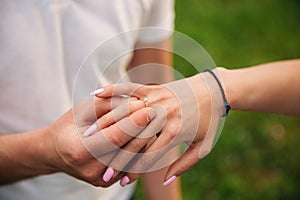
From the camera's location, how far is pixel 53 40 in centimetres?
94

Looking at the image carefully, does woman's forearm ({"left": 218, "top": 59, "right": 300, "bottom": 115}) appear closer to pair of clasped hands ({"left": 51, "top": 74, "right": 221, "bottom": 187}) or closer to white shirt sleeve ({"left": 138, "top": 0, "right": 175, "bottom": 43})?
pair of clasped hands ({"left": 51, "top": 74, "right": 221, "bottom": 187})

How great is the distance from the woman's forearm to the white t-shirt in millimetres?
204

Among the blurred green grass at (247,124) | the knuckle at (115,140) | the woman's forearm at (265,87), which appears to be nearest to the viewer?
the knuckle at (115,140)

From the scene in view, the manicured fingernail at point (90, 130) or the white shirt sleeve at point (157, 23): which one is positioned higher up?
the white shirt sleeve at point (157, 23)

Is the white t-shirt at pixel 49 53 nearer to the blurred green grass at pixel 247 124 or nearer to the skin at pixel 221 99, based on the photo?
the skin at pixel 221 99

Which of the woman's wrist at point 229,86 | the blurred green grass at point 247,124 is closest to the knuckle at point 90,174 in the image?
the woman's wrist at point 229,86

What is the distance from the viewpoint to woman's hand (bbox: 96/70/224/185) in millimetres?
882

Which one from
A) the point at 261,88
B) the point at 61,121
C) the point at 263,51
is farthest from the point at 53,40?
the point at 263,51

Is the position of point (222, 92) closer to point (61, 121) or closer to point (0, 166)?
point (61, 121)

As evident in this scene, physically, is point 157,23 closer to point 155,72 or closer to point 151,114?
point 155,72

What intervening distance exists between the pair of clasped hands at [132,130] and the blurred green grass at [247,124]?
0.37 meters

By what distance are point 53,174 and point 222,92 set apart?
0.35m

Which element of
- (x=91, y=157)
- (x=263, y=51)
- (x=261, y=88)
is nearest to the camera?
(x=91, y=157)

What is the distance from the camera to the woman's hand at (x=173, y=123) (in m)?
0.88
